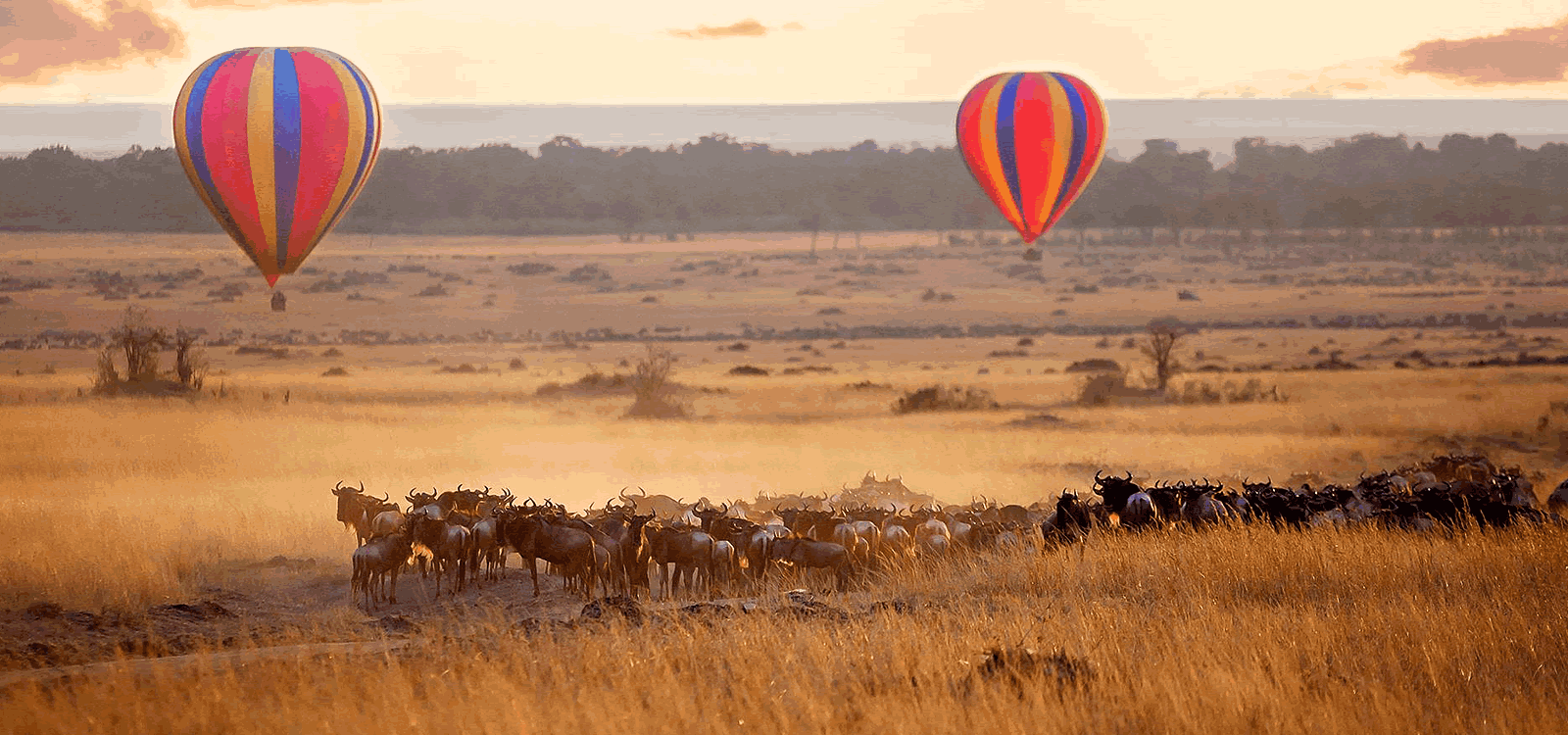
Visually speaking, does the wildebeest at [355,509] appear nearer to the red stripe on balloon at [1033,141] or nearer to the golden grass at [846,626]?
the golden grass at [846,626]

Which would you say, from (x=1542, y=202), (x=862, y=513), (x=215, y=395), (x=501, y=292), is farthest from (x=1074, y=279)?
(x=862, y=513)

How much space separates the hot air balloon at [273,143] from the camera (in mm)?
31000

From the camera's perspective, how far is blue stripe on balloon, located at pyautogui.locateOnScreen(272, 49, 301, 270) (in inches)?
1217

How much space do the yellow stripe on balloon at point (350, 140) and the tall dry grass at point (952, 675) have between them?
20.0m

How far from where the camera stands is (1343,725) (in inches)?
385

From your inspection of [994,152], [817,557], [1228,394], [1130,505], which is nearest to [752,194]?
[994,152]

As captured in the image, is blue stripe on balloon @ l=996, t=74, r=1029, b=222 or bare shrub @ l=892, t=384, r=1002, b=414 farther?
blue stripe on balloon @ l=996, t=74, r=1029, b=222

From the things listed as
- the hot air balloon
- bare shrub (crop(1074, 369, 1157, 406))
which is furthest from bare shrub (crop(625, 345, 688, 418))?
bare shrub (crop(1074, 369, 1157, 406))

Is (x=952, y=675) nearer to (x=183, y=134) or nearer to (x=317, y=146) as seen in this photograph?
(x=317, y=146)

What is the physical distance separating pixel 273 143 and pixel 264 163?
0.45 meters

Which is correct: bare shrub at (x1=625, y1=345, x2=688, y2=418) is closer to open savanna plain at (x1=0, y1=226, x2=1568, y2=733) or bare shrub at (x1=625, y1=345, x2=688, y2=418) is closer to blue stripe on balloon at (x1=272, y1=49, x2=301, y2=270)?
open savanna plain at (x1=0, y1=226, x2=1568, y2=733)

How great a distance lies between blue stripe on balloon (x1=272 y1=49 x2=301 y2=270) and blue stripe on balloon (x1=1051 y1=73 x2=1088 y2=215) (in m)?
22.9

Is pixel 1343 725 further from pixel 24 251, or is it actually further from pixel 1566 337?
pixel 24 251

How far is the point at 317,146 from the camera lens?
102 feet
